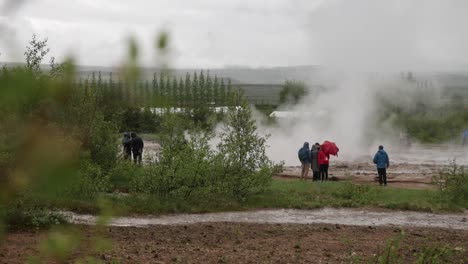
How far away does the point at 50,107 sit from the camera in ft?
4.72

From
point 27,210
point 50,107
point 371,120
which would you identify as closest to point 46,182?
point 50,107

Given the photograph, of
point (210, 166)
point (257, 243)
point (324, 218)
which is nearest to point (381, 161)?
point (324, 218)

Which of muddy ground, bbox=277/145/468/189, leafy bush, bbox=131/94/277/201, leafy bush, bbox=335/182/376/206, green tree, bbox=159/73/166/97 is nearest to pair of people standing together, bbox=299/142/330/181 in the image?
muddy ground, bbox=277/145/468/189

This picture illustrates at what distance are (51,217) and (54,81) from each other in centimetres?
1177

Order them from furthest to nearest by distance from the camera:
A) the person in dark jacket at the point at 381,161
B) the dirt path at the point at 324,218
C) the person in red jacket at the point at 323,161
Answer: the person in red jacket at the point at 323,161 → the person in dark jacket at the point at 381,161 → the dirt path at the point at 324,218

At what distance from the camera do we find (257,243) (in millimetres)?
12266

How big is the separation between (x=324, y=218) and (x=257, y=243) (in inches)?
172

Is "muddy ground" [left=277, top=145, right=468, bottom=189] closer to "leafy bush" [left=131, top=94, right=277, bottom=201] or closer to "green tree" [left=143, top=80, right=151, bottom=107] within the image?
"leafy bush" [left=131, top=94, right=277, bottom=201]

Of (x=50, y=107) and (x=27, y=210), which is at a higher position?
(x=50, y=107)

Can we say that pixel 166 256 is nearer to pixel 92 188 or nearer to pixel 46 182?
pixel 92 188

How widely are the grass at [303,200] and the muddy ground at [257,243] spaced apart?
8.25 ft

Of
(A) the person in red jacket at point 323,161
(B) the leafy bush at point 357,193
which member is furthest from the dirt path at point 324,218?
(A) the person in red jacket at point 323,161

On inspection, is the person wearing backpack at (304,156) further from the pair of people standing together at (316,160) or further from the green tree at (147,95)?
the green tree at (147,95)

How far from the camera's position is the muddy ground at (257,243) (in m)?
10.6
